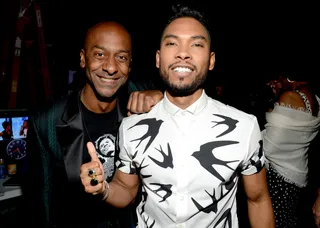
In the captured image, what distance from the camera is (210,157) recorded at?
1429mm

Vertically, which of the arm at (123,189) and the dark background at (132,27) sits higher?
the dark background at (132,27)

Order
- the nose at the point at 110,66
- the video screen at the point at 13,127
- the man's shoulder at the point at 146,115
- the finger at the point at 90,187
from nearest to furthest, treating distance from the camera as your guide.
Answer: the finger at the point at 90,187 < the man's shoulder at the point at 146,115 < the nose at the point at 110,66 < the video screen at the point at 13,127

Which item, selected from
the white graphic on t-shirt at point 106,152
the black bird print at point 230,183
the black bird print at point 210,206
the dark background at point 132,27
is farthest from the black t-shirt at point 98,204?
the dark background at point 132,27

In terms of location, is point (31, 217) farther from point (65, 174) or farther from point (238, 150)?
point (238, 150)

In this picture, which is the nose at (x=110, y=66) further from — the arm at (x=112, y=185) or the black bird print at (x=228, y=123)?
the black bird print at (x=228, y=123)

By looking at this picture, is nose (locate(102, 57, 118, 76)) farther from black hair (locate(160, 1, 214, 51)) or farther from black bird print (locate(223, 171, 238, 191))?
black bird print (locate(223, 171, 238, 191))

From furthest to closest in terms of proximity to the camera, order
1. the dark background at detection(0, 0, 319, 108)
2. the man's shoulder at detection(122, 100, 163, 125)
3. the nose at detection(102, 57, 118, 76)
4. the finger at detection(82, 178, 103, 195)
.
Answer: the dark background at detection(0, 0, 319, 108) < the nose at detection(102, 57, 118, 76) < the man's shoulder at detection(122, 100, 163, 125) < the finger at detection(82, 178, 103, 195)

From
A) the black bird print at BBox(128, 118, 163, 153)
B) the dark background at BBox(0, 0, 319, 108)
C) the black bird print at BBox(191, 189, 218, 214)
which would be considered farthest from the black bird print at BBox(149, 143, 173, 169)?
the dark background at BBox(0, 0, 319, 108)

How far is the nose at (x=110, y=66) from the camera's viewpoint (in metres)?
1.79

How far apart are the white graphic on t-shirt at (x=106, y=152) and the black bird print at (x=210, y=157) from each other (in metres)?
0.71

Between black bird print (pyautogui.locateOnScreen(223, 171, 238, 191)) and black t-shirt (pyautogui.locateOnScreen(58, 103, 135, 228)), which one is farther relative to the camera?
black t-shirt (pyautogui.locateOnScreen(58, 103, 135, 228))

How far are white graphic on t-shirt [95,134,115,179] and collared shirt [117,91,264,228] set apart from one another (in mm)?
292

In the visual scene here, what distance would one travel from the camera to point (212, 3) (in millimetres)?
4980

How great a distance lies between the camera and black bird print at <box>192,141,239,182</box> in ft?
4.63
